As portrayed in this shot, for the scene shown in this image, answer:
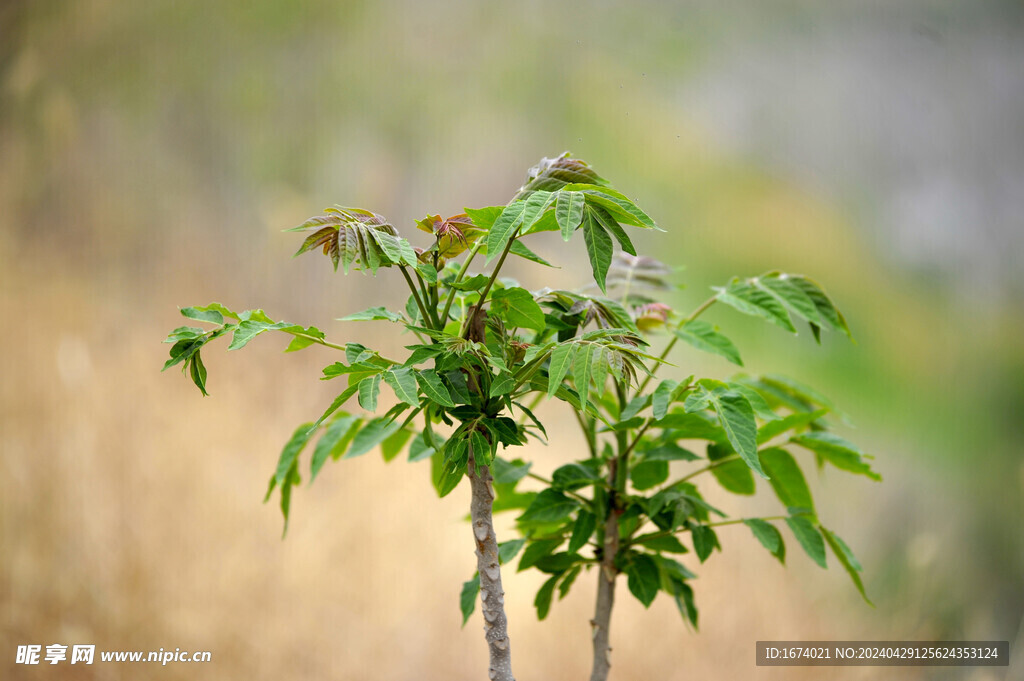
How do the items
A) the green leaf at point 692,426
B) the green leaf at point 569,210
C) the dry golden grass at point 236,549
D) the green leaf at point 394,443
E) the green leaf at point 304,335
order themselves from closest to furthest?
the green leaf at point 569,210 → the green leaf at point 304,335 → the green leaf at point 692,426 → the green leaf at point 394,443 → the dry golden grass at point 236,549

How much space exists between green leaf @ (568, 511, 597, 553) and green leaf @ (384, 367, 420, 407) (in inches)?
12.6

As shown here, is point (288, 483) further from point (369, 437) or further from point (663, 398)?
point (663, 398)

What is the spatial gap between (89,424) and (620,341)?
1.24 metres

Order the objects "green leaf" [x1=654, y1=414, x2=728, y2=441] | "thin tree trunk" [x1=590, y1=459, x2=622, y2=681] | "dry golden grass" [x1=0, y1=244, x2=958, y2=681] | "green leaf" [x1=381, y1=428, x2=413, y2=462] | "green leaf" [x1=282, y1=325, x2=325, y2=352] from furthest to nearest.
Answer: "dry golden grass" [x1=0, y1=244, x2=958, y2=681] → "green leaf" [x1=381, y1=428, x2=413, y2=462] → "thin tree trunk" [x1=590, y1=459, x2=622, y2=681] → "green leaf" [x1=654, y1=414, x2=728, y2=441] → "green leaf" [x1=282, y1=325, x2=325, y2=352]

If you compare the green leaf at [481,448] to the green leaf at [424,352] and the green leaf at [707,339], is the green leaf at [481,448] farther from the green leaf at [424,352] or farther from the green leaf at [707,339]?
the green leaf at [707,339]

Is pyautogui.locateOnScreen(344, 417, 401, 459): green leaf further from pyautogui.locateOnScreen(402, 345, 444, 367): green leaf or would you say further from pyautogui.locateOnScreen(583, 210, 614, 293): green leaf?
pyautogui.locateOnScreen(583, 210, 614, 293): green leaf

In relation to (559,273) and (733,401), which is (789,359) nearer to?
(559,273)

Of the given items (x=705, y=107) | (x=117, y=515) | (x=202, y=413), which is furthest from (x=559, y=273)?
(x=117, y=515)

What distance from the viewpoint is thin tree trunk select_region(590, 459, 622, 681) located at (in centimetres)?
99

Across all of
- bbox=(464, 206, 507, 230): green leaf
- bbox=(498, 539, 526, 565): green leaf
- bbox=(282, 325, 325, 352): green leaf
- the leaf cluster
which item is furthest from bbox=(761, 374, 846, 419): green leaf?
bbox=(282, 325, 325, 352): green leaf

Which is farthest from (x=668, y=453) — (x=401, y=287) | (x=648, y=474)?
(x=401, y=287)

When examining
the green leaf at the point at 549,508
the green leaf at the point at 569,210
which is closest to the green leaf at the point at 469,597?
the green leaf at the point at 549,508

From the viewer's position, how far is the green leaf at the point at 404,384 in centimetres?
69

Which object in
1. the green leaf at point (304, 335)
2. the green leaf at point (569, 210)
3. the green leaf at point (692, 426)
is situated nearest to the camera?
the green leaf at point (569, 210)
